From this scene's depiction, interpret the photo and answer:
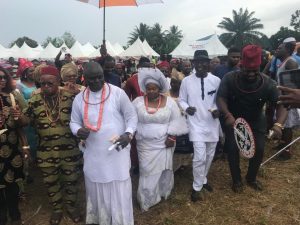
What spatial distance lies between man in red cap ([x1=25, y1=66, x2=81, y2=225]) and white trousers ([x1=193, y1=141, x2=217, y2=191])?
66.7 inches

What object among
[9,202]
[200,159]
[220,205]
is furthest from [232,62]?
[9,202]

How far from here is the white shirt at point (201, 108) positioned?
5.03m

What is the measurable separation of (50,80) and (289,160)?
4.83 meters

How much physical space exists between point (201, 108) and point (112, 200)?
1.89m

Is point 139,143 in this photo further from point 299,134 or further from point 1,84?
point 299,134

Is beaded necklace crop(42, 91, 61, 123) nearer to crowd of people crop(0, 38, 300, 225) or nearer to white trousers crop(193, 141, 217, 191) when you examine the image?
crowd of people crop(0, 38, 300, 225)

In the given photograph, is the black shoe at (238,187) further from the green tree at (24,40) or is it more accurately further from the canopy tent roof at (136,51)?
the green tree at (24,40)

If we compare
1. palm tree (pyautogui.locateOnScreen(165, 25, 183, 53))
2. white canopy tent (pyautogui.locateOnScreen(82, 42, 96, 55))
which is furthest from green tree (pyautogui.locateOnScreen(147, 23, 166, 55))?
white canopy tent (pyautogui.locateOnScreen(82, 42, 96, 55))

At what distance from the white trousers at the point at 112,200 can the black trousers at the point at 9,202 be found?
899 millimetres

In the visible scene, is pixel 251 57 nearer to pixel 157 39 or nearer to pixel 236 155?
pixel 236 155

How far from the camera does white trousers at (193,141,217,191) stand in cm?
501

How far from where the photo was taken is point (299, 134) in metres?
8.62

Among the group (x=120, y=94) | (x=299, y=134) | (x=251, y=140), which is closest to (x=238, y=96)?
(x=251, y=140)

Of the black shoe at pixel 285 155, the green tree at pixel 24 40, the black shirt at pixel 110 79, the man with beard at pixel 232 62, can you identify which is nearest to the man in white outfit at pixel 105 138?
the black shirt at pixel 110 79
